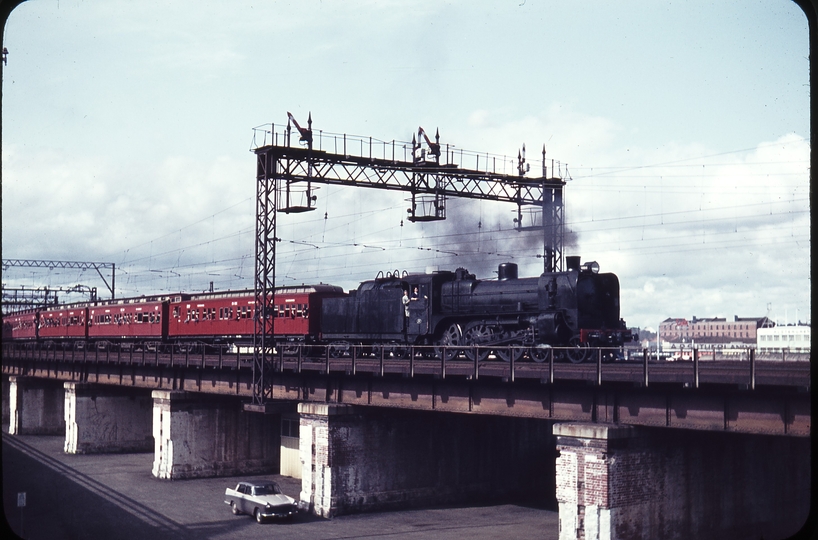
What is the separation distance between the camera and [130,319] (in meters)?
60.5

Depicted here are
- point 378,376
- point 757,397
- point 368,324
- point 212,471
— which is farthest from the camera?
point 212,471

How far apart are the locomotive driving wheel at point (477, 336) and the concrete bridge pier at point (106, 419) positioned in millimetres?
27153

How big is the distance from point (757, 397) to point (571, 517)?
6.07 meters

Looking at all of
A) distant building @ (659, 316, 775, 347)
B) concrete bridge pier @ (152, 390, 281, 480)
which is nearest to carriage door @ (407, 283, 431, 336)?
concrete bridge pier @ (152, 390, 281, 480)

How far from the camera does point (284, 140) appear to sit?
31922 mm

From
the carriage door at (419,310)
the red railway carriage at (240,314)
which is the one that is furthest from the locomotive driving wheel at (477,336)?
the red railway carriage at (240,314)

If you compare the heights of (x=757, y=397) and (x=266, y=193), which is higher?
(x=266, y=193)

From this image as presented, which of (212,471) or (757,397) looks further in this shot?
(212,471)

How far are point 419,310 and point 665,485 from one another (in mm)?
15512

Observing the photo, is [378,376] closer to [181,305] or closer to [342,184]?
[342,184]

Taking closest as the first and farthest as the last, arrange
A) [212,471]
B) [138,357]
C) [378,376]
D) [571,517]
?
[571,517] → [378,376] → [212,471] → [138,357]

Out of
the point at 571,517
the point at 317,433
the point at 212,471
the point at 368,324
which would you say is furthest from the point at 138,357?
the point at 571,517

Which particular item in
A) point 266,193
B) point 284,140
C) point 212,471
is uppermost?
point 284,140

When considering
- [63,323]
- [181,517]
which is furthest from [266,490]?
[63,323]
